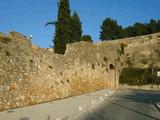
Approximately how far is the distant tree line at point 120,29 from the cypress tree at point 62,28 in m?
36.3

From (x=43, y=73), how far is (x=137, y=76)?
38.3 meters

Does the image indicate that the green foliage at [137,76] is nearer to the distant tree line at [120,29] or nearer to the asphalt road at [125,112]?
the distant tree line at [120,29]

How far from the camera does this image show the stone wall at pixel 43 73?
19438mm

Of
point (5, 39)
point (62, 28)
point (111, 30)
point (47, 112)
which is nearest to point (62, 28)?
point (62, 28)

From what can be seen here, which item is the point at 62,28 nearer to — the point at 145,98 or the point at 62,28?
the point at 62,28

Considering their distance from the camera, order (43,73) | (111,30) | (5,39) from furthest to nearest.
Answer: (111,30) < (43,73) < (5,39)

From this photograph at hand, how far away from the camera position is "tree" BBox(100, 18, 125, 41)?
9019cm

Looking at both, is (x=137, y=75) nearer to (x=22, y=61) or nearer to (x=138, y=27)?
(x=138, y=27)

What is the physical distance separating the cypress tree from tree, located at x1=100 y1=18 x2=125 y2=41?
36.8 metres

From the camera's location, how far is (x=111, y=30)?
298 feet

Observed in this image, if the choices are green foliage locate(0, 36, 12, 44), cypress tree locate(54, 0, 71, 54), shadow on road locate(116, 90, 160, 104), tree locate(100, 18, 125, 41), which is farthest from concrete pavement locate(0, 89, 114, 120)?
tree locate(100, 18, 125, 41)

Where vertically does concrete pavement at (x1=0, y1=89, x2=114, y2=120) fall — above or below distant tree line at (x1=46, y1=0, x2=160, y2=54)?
below

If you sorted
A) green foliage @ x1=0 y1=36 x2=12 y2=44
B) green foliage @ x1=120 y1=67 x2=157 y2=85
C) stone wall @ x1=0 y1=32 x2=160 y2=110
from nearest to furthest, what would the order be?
green foliage @ x1=0 y1=36 x2=12 y2=44, stone wall @ x1=0 y1=32 x2=160 y2=110, green foliage @ x1=120 y1=67 x2=157 y2=85

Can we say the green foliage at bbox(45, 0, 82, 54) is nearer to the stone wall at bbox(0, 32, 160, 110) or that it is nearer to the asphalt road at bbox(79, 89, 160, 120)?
the stone wall at bbox(0, 32, 160, 110)
